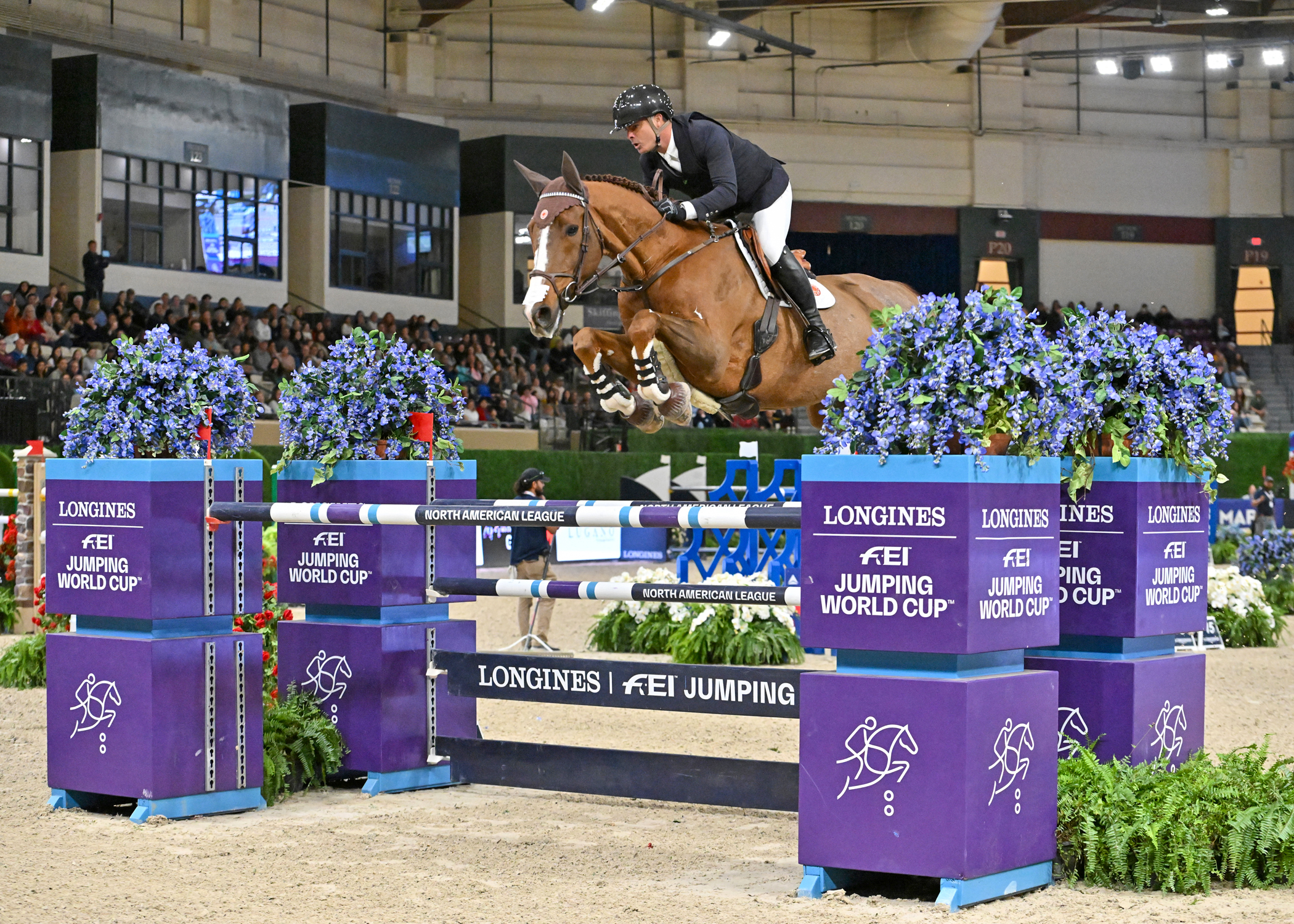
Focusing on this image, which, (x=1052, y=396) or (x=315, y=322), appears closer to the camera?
(x=1052, y=396)

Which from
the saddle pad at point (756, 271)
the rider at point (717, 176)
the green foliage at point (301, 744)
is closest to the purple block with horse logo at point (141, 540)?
the green foliage at point (301, 744)

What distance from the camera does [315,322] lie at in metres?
27.1

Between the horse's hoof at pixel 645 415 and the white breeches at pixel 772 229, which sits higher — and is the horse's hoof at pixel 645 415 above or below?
below

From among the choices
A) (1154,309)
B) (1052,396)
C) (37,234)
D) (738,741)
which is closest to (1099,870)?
(1052,396)

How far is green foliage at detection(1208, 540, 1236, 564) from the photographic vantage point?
17.5 m

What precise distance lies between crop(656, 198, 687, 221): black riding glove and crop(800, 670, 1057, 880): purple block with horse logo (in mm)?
2400

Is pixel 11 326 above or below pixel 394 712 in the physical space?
above

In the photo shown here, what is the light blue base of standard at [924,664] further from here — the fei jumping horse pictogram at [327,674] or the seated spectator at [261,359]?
the seated spectator at [261,359]

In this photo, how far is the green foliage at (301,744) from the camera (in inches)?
251

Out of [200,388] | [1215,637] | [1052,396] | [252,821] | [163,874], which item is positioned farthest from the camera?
[1215,637]

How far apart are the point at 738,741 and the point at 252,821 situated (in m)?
3.09

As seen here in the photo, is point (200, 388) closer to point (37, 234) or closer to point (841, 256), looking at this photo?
point (37, 234)

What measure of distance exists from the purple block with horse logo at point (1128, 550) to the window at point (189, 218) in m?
23.4

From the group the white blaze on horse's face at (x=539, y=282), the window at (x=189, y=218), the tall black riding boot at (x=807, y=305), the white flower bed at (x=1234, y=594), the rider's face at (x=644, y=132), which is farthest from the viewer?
the window at (x=189, y=218)
